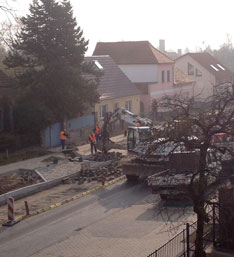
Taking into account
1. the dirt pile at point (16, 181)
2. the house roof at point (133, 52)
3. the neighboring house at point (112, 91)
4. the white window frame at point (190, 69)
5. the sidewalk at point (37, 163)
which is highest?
the house roof at point (133, 52)

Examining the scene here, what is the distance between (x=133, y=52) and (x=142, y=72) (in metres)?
3.18

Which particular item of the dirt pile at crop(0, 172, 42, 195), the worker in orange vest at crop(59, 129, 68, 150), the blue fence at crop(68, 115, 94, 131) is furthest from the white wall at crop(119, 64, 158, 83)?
the dirt pile at crop(0, 172, 42, 195)

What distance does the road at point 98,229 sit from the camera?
15.4m

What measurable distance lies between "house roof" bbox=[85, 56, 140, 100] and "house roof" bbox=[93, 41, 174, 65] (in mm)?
6151

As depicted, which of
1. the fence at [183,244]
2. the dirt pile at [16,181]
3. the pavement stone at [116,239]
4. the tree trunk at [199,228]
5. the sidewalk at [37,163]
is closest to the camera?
the tree trunk at [199,228]

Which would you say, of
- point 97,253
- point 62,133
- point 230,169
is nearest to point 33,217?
point 97,253

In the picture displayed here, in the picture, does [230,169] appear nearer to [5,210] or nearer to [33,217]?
[33,217]

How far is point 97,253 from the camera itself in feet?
49.5

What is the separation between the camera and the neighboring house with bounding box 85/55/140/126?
135 ft

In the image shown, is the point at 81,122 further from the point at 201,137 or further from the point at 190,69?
the point at 190,69

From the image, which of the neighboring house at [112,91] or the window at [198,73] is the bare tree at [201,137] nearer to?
the neighboring house at [112,91]

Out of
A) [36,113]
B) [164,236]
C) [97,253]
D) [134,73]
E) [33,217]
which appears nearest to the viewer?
[97,253]

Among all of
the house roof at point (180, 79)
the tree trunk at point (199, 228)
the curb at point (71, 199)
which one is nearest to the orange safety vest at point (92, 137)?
the curb at point (71, 199)

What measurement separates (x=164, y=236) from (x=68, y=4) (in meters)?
20.9
